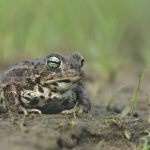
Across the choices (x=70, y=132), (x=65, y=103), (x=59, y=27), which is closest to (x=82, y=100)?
(x=65, y=103)

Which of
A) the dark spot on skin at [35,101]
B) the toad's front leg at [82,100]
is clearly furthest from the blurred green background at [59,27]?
the dark spot on skin at [35,101]

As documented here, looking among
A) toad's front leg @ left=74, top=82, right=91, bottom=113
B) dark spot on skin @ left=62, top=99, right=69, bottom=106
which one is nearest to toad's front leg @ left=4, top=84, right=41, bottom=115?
dark spot on skin @ left=62, top=99, right=69, bottom=106

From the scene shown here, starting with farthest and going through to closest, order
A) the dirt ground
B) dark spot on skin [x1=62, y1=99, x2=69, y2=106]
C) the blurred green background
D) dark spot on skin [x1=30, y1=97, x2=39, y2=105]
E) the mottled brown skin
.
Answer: the blurred green background → dark spot on skin [x1=62, y1=99, x2=69, y2=106] → dark spot on skin [x1=30, y1=97, x2=39, y2=105] → the mottled brown skin → the dirt ground

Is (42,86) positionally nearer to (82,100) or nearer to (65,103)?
(65,103)

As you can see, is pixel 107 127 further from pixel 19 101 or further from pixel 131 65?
pixel 131 65

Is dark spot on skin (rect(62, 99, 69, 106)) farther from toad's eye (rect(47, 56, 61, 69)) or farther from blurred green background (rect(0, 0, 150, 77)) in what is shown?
blurred green background (rect(0, 0, 150, 77))

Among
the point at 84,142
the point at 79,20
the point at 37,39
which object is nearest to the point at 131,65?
the point at 79,20
